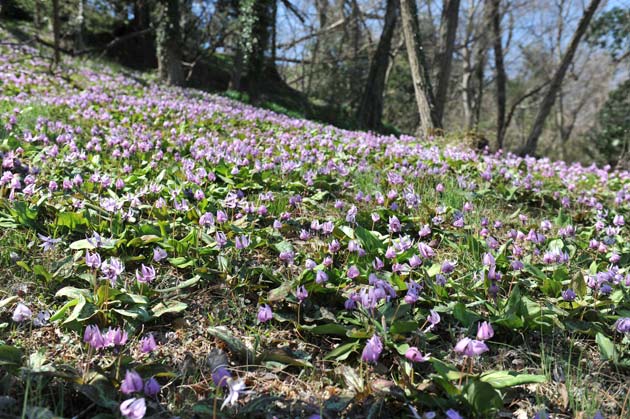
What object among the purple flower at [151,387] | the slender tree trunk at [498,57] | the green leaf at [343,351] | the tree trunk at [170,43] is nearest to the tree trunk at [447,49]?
the slender tree trunk at [498,57]

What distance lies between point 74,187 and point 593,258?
127 inches

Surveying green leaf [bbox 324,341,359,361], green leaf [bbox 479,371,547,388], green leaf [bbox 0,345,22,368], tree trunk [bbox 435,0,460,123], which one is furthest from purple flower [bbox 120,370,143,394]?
tree trunk [bbox 435,0,460,123]

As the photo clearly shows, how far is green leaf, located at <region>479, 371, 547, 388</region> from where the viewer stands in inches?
55.9

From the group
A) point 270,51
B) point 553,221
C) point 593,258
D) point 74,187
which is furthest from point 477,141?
point 270,51

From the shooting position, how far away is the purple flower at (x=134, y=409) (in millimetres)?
1182

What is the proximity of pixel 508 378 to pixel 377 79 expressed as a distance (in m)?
14.1

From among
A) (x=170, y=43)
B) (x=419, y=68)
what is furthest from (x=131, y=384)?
(x=170, y=43)

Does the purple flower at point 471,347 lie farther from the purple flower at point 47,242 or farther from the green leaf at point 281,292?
the purple flower at point 47,242

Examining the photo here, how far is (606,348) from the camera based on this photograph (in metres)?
1.76

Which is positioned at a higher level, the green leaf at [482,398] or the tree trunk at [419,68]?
the tree trunk at [419,68]

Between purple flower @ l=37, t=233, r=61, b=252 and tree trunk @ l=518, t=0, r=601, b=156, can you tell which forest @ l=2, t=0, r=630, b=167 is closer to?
tree trunk @ l=518, t=0, r=601, b=156

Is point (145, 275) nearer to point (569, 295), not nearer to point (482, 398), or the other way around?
point (482, 398)

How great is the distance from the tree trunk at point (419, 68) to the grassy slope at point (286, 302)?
17.1 feet

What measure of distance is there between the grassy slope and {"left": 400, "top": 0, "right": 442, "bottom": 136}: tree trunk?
17.1 feet
